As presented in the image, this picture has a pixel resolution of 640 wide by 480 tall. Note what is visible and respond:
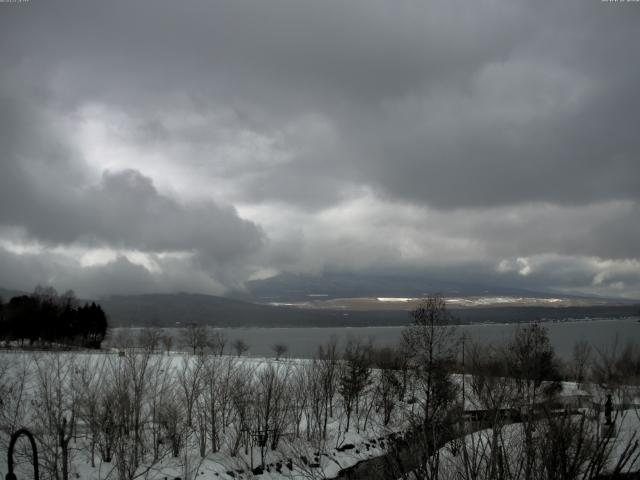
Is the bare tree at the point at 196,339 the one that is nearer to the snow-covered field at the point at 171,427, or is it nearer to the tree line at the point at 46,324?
the tree line at the point at 46,324

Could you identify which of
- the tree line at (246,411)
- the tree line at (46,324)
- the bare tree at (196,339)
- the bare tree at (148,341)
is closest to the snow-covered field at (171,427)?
the tree line at (246,411)

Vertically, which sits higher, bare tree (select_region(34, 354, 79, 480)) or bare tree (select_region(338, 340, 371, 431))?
bare tree (select_region(34, 354, 79, 480))

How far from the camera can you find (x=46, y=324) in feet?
307

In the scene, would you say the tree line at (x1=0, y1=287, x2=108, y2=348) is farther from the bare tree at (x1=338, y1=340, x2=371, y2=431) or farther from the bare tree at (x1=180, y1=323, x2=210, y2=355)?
the bare tree at (x1=338, y1=340, x2=371, y2=431)

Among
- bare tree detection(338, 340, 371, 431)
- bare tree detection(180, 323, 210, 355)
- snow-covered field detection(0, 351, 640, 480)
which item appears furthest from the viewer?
bare tree detection(180, 323, 210, 355)

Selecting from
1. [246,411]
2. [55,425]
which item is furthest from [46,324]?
[55,425]

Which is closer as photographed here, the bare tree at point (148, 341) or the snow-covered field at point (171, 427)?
the snow-covered field at point (171, 427)

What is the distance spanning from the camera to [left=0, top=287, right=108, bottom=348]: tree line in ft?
293

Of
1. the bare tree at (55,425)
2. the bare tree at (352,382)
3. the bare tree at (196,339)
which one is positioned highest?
the bare tree at (55,425)

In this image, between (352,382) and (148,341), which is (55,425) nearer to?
(352,382)

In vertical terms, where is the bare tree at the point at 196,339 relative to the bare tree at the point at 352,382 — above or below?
below

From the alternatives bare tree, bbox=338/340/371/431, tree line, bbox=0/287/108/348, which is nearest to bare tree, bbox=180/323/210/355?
tree line, bbox=0/287/108/348

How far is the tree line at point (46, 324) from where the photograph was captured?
89.3 metres

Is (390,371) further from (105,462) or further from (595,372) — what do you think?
(105,462)
